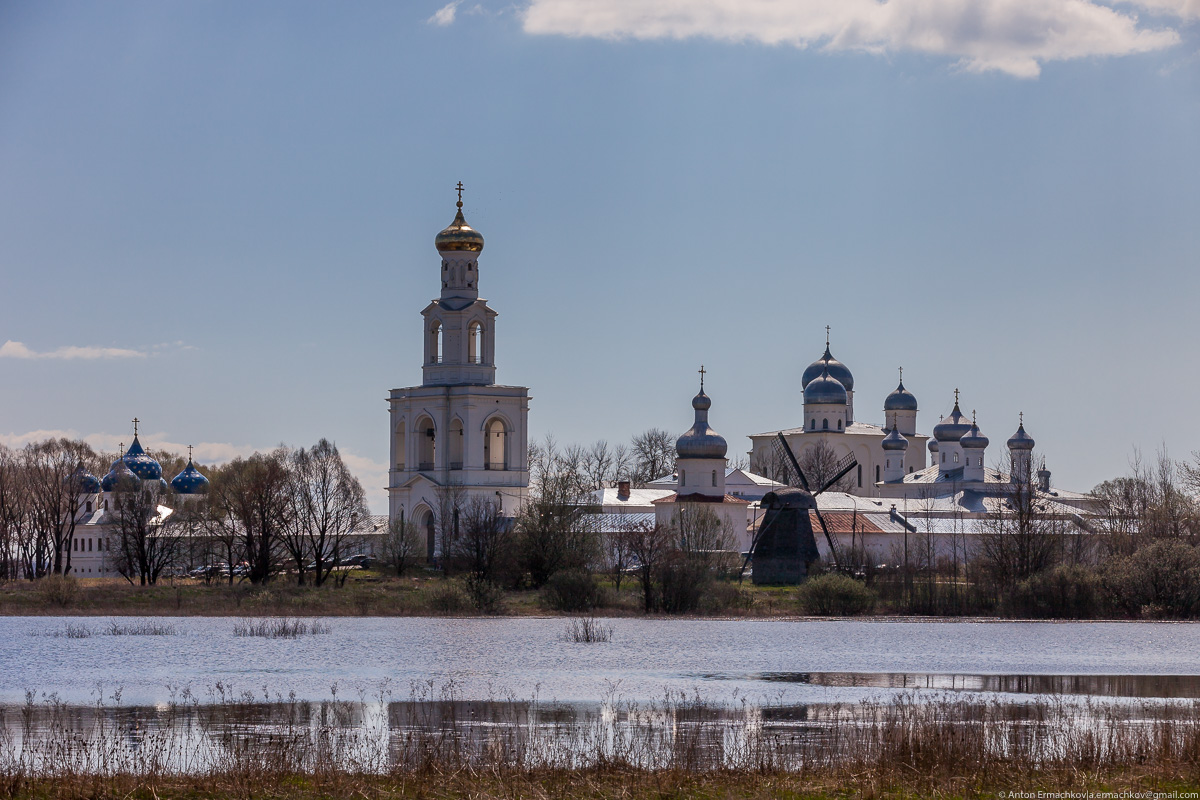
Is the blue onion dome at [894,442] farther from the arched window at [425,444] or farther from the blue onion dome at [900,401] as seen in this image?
the arched window at [425,444]

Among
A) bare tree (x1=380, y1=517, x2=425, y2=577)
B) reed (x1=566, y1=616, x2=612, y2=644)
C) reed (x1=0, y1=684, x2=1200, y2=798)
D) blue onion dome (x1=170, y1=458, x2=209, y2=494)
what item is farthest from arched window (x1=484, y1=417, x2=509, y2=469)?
reed (x1=0, y1=684, x2=1200, y2=798)

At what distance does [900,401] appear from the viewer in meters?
108

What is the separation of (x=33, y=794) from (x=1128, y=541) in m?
41.9

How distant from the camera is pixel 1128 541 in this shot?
48.8 metres

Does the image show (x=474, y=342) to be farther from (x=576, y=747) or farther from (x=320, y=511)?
(x=576, y=747)

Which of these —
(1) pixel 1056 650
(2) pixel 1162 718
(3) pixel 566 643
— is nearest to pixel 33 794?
(2) pixel 1162 718

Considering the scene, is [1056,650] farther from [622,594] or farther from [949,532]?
[949,532]

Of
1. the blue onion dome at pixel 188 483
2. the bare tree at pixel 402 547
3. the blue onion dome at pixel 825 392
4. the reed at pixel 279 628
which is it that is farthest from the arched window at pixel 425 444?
the reed at pixel 279 628

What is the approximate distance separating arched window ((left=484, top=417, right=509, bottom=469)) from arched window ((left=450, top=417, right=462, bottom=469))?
128 cm

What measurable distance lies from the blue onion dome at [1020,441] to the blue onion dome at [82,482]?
161 ft

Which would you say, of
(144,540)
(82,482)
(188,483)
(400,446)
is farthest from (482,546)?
(188,483)

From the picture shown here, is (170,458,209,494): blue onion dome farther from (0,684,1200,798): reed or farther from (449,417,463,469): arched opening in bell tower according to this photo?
(0,684,1200,798): reed

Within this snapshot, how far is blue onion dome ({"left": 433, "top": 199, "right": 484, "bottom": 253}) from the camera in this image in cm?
7481

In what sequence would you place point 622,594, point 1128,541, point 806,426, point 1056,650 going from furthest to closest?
point 806,426 < point 1128,541 < point 622,594 < point 1056,650
